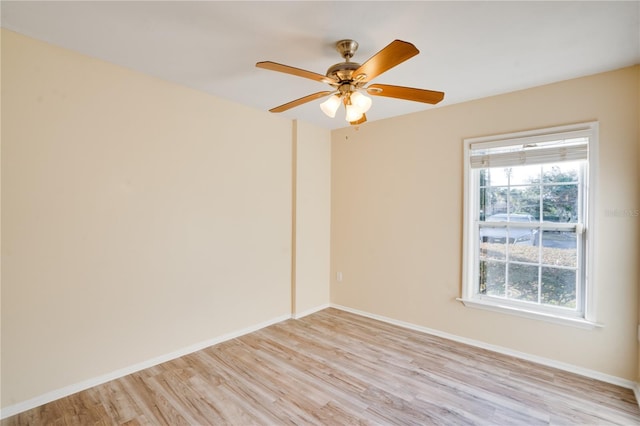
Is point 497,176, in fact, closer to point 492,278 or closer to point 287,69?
point 492,278

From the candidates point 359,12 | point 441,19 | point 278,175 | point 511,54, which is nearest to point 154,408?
point 278,175

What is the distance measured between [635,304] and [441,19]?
2.55 meters

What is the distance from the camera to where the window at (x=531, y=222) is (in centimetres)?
259

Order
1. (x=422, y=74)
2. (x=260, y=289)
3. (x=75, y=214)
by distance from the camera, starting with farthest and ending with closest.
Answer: (x=260, y=289) < (x=422, y=74) < (x=75, y=214)

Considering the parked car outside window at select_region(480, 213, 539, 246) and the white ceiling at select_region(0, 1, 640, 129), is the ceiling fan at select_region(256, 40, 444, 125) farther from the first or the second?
the parked car outside window at select_region(480, 213, 539, 246)

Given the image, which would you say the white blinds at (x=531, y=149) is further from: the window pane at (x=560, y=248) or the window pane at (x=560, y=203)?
the window pane at (x=560, y=248)

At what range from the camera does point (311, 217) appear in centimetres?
405

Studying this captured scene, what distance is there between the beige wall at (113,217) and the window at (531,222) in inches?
93.9

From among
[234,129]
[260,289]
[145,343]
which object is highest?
[234,129]

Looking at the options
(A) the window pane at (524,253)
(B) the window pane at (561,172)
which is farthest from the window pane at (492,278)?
(B) the window pane at (561,172)

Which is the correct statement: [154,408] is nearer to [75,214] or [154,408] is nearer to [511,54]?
[75,214]

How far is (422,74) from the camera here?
2.47 m

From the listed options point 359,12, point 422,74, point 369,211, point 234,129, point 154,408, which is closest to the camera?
point 359,12

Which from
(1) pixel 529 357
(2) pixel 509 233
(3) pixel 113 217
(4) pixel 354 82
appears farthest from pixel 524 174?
(3) pixel 113 217
